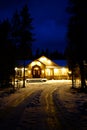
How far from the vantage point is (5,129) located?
41.7 ft

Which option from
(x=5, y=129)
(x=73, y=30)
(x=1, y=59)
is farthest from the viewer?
(x=1, y=59)

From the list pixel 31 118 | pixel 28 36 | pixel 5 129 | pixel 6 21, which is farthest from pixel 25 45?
pixel 5 129

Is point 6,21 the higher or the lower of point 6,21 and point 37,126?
the higher

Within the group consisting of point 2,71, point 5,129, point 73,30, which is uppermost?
point 73,30

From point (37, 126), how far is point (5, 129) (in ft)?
4.54

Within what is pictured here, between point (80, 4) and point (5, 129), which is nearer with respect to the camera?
point (5, 129)

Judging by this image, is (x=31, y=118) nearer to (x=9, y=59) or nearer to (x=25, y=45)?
(x=9, y=59)

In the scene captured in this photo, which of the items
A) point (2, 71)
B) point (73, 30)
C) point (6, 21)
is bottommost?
point (2, 71)

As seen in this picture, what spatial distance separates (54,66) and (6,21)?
3591cm

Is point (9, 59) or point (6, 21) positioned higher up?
point (6, 21)

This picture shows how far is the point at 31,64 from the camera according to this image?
8150 cm

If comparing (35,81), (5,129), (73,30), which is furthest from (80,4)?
(35,81)

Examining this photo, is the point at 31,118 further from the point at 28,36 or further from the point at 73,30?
the point at 28,36

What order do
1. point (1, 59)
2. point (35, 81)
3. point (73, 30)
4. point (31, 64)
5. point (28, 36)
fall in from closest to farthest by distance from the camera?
point (73, 30), point (1, 59), point (28, 36), point (35, 81), point (31, 64)
